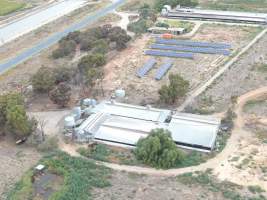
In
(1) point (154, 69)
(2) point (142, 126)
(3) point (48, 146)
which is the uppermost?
(1) point (154, 69)

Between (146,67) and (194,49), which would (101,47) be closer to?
(146,67)

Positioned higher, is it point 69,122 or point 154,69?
point 154,69

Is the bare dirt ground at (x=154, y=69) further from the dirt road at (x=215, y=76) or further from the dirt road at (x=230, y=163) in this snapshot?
the dirt road at (x=230, y=163)

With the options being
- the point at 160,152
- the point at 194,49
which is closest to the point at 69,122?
the point at 160,152

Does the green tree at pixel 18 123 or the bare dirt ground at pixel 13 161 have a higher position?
the green tree at pixel 18 123

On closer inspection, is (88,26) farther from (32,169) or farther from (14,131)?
(32,169)

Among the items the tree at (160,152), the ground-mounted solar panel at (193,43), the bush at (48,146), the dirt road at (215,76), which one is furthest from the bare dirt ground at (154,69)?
the bush at (48,146)

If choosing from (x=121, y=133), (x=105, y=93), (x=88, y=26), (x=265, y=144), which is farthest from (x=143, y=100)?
(x=88, y=26)
